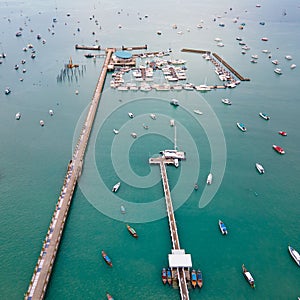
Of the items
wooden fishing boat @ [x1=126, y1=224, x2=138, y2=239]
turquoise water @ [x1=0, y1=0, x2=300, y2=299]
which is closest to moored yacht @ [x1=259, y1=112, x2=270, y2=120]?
turquoise water @ [x1=0, y1=0, x2=300, y2=299]

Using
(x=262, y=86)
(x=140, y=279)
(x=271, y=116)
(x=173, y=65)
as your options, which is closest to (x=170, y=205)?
(x=140, y=279)

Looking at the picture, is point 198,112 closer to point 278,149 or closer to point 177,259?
point 278,149

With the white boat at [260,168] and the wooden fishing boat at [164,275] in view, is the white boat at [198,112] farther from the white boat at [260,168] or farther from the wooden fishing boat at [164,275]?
the wooden fishing boat at [164,275]

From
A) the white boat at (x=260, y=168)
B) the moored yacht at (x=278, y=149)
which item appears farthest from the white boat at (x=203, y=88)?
the white boat at (x=260, y=168)

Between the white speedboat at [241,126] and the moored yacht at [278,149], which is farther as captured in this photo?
the white speedboat at [241,126]

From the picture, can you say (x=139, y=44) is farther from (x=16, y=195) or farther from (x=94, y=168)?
(x=16, y=195)

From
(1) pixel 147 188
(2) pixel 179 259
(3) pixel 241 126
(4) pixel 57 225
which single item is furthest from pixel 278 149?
(4) pixel 57 225

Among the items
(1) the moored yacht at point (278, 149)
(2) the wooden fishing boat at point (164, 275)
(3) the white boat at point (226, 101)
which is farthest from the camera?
(3) the white boat at point (226, 101)
